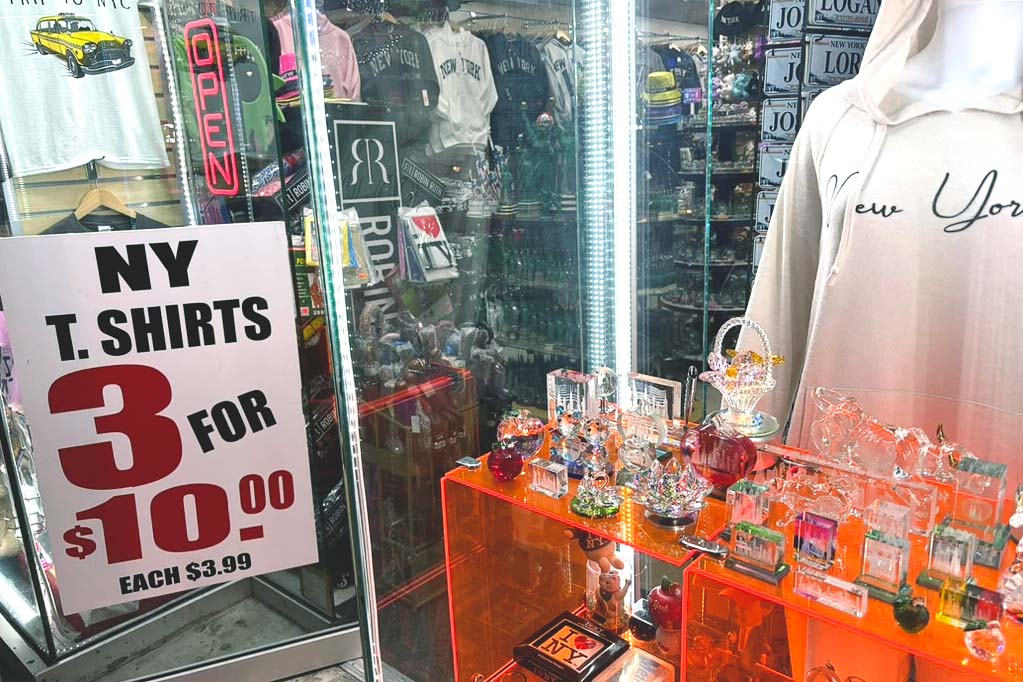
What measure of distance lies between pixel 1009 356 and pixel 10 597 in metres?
2.65

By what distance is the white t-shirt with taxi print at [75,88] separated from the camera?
6.42 feet

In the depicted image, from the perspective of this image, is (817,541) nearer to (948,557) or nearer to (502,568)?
(948,557)

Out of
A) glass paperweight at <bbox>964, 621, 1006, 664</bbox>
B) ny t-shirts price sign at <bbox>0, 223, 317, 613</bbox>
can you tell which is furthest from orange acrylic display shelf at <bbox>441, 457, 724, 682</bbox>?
ny t-shirts price sign at <bbox>0, 223, 317, 613</bbox>

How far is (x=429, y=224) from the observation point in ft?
7.07

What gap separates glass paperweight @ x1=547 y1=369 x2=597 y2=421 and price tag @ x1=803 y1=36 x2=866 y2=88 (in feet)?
3.48

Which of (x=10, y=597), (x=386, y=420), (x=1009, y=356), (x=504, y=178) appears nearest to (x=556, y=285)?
(x=504, y=178)

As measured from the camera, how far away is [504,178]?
2303mm

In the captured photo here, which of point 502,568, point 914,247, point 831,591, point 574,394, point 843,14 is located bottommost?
point 502,568

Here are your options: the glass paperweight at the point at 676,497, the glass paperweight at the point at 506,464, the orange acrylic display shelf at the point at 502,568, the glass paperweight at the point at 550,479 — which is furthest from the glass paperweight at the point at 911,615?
the glass paperweight at the point at 506,464

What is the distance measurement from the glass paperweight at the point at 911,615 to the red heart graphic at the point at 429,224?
161cm

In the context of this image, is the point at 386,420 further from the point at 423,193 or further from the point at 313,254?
the point at 423,193

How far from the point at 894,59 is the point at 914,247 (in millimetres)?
323

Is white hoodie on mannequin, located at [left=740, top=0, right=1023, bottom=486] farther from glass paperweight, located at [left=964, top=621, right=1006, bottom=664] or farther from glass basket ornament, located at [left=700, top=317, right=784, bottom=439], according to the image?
glass paperweight, located at [left=964, top=621, right=1006, bottom=664]

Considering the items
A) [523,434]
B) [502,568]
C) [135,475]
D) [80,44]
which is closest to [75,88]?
[80,44]
